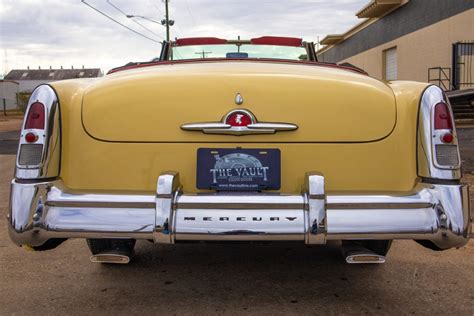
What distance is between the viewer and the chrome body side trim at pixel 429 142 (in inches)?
103

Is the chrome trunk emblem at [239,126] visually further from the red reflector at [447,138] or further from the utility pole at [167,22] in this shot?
the utility pole at [167,22]

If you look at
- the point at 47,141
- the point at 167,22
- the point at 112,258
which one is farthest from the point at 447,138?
the point at 167,22

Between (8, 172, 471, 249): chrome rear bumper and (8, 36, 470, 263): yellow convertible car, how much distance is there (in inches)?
0.4

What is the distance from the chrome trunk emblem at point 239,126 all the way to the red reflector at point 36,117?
0.78 metres

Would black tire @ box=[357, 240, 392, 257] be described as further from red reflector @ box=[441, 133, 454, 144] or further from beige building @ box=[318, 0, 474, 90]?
beige building @ box=[318, 0, 474, 90]

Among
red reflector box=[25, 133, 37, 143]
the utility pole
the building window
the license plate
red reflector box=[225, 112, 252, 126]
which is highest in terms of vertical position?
the utility pole

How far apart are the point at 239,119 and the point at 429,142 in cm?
99

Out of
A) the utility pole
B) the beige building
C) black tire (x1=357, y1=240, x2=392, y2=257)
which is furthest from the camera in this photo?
the utility pole

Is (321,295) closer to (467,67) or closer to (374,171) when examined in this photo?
(374,171)

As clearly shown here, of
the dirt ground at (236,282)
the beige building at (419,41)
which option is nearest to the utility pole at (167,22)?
the beige building at (419,41)

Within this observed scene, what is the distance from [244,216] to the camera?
243 cm

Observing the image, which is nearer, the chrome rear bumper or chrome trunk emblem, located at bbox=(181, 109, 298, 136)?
the chrome rear bumper

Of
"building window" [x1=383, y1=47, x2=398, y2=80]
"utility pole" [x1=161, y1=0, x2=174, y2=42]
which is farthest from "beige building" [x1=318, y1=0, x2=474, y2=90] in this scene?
"utility pole" [x1=161, y1=0, x2=174, y2=42]

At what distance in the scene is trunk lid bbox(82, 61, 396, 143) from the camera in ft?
9.04
